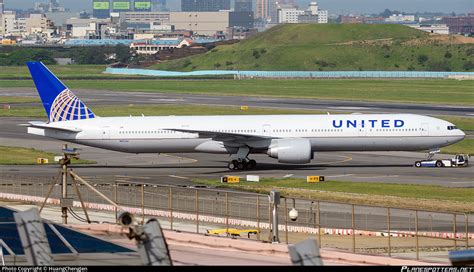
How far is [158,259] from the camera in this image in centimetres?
2084

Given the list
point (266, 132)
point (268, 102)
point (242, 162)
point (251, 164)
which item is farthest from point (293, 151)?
point (268, 102)

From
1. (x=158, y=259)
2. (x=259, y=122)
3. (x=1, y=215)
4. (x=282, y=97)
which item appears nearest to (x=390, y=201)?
(x=259, y=122)

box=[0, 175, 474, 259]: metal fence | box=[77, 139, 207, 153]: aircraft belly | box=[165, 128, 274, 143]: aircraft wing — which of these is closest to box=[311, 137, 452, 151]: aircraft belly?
box=[165, 128, 274, 143]: aircraft wing

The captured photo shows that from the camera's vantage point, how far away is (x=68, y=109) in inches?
3519

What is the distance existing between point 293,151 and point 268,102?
85224 mm

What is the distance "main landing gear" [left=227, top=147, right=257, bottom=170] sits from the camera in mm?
85562

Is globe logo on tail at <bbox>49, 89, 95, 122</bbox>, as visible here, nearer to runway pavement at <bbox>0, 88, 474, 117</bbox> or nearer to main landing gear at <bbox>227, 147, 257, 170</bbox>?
main landing gear at <bbox>227, 147, 257, 170</bbox>

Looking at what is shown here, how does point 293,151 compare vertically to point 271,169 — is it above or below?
above

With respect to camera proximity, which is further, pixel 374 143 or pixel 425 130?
pixel 425 130

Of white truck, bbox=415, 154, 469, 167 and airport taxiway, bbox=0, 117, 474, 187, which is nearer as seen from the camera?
airport taxiway, bbox=0, 117, 474, 187

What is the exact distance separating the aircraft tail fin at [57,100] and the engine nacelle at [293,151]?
51.6ft

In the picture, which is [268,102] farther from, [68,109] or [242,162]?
[242,162]

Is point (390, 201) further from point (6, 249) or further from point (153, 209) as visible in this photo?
point (6, 249)

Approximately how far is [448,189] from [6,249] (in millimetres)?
45688
